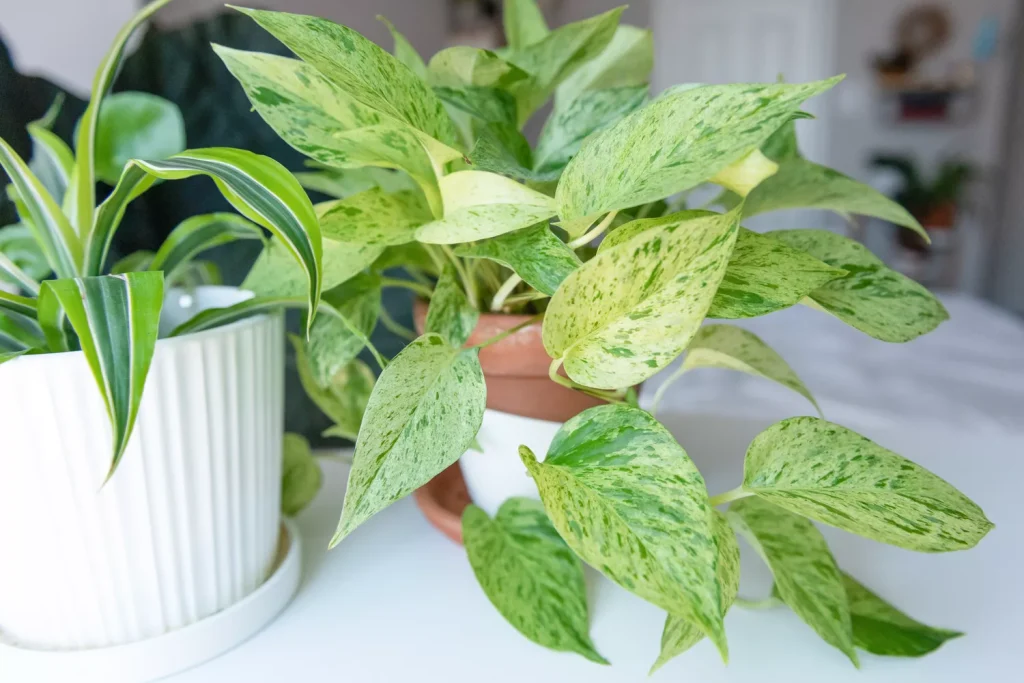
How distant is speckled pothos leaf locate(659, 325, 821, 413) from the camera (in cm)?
35

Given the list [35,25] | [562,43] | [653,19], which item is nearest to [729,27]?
[653,19]

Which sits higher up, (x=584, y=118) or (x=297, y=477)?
(x=584, y=118)

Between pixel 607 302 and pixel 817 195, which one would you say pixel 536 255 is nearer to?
pixel 607 302

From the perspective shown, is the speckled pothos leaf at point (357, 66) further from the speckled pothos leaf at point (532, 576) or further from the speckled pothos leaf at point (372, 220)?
the speckled pothos leaf at point (532, 576)

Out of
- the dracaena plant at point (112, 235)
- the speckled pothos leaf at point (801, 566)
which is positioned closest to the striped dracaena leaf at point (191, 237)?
Answer: the dracaena plant at point (112, 235)

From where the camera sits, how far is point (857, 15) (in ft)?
14.3

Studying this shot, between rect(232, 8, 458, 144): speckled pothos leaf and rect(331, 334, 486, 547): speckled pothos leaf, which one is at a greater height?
rect(232, 8, 458, 144): speckled pothos leaf

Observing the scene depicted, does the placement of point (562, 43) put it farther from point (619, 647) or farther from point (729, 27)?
→ point (729, 27)

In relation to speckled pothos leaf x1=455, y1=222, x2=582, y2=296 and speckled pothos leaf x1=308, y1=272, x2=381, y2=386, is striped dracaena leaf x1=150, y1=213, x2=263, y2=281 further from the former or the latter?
speckled pothos leaf x1=455, y1=222, x2=582, y2=296

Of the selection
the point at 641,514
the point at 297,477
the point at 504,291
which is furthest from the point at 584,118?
the point at 297,477

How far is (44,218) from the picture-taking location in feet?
1.10

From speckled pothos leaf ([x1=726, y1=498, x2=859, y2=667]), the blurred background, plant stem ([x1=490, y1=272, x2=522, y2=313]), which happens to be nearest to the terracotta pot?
plant stem ([x1=490, y1=272, x2=522, y2=313])

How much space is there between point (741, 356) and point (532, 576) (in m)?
0.16

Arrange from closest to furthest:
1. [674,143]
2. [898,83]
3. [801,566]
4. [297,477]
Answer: [674,143] → [801,566] → [297,477] → [898,83]
